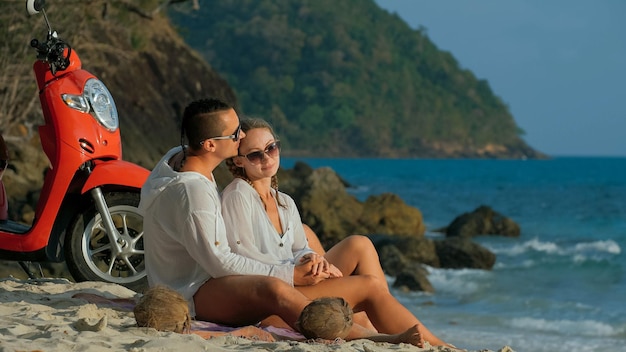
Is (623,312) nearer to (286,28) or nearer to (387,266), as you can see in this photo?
(387,266)

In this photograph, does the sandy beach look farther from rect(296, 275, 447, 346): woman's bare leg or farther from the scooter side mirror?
the scooter side mirror

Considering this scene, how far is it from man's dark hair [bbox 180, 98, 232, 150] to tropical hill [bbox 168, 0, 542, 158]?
82366 mm

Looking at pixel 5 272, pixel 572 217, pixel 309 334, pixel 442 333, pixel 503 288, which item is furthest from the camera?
pixel 572 217

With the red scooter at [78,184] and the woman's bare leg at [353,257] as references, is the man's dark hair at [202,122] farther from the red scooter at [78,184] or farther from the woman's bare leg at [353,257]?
the red scooter at [78,184]

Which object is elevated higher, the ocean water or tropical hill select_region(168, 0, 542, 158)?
tropical hill select_region(168, 0, 542, 158)

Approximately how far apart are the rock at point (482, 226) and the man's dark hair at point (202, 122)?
18.9 metres

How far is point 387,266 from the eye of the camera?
15.1m

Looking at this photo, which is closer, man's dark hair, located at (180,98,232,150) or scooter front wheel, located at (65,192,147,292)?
man's dark hair, located at (180,98,232,150)

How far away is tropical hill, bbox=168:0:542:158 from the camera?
9181 cm

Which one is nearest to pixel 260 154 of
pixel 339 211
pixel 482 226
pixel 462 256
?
pixel 462 256

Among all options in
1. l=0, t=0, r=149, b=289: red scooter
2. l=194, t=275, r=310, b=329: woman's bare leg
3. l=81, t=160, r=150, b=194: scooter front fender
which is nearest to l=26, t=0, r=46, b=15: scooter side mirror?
l=0, t=0, r=149, b=289: red scooter

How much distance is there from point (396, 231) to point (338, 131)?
75.3 meters

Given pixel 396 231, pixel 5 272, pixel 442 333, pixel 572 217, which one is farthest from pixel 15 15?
pixel 572 217

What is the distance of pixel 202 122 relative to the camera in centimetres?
444
